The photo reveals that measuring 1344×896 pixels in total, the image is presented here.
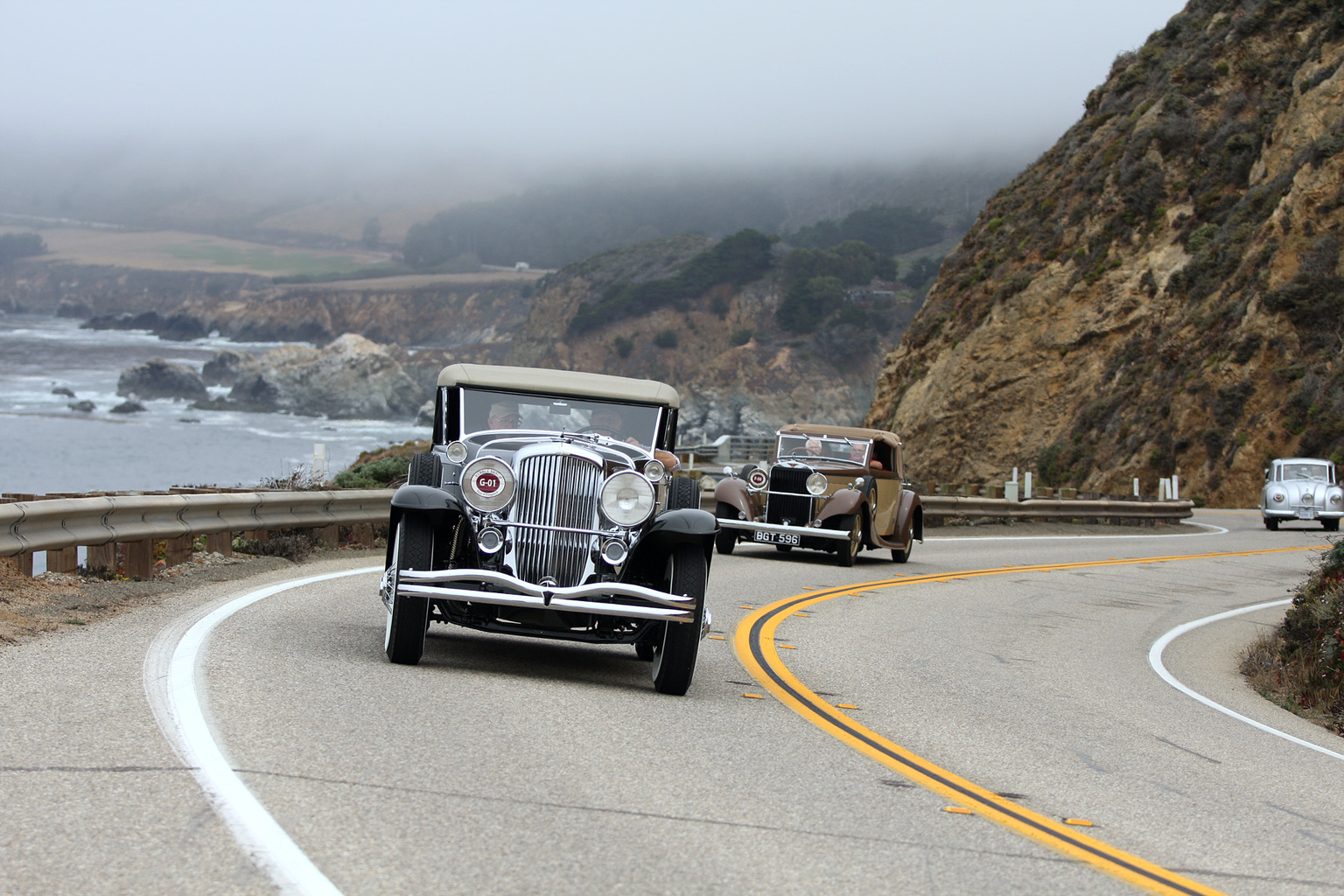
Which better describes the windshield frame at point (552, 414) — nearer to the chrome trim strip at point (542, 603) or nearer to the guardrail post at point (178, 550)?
the chrome trim strip at point (542, 603)

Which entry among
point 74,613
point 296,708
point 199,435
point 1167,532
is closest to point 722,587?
point 74,613

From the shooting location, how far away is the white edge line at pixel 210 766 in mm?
3996

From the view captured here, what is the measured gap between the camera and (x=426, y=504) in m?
7.66

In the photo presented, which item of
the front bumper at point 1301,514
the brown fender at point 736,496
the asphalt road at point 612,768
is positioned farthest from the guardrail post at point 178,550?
the front bumper at point 1301,514

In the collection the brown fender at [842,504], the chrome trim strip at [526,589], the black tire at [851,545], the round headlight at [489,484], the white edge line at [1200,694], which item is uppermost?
the round headlight at [489,484]

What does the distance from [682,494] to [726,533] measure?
927cm

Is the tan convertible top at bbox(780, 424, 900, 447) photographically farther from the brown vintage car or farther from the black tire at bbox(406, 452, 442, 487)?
the black tire at bbox(406, 452, 442, 487)

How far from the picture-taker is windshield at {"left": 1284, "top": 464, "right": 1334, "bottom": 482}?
1268 inches

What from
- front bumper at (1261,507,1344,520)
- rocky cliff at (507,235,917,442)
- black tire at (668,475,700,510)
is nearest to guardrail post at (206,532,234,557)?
black tire at (668,475,700,510)

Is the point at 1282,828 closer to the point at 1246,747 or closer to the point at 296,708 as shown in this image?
the point at 1246,747

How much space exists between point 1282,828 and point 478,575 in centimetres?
408

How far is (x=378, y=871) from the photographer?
4.07m

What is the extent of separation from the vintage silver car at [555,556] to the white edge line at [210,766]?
1228 mm

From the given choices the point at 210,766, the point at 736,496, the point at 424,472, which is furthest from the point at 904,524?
the point at 210,766
